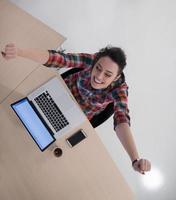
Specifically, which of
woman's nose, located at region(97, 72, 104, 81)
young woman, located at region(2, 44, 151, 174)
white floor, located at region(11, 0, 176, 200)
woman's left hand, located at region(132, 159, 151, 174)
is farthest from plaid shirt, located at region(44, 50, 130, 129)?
white floor, located at region(11, 0, 176, 200)

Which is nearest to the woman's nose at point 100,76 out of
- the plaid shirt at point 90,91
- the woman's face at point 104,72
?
the woman's face at point 104,72

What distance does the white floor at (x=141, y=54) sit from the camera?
7.87 ft

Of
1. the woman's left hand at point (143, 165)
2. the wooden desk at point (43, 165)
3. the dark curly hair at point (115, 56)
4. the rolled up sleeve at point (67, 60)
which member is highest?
the rolled up sleeve at point (67, 60)

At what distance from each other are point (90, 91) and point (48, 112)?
286mm

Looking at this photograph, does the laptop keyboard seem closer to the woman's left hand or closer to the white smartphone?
the white smartphone

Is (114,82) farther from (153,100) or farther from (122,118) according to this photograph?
(153,100)

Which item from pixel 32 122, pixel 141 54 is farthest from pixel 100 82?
pixel 141 54

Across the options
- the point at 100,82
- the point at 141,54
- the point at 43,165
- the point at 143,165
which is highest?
the point at 141,54

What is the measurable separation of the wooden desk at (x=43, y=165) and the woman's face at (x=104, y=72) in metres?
0.22

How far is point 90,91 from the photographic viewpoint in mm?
1811

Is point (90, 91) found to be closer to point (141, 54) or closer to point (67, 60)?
point (67, 60)

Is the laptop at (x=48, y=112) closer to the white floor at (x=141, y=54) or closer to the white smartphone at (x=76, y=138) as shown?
the white smartphone at (x=76, y=138)

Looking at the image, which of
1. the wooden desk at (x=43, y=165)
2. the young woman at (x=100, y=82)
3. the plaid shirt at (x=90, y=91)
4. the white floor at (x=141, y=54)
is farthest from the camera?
the white floor at (x=141, y=54)

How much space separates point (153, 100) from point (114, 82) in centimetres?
74
